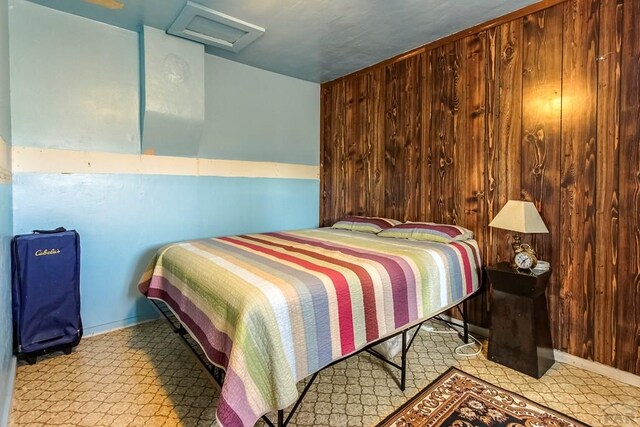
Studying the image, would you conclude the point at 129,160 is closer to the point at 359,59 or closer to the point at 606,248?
the point at 359,59

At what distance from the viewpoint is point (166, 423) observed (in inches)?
64.2

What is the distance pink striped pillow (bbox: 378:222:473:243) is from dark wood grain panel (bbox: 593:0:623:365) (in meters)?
0.85

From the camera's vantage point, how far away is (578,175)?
7.16 ft

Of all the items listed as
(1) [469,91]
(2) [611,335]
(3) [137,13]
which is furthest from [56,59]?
(2) [611,335]

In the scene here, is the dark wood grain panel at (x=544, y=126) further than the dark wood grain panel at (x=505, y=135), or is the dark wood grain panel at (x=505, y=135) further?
the dark wood grain panel at (x=505, y=135)

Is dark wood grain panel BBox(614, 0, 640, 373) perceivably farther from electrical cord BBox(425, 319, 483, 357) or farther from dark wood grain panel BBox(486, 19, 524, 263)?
electrical cord BBox(425, 319, 483, 357)

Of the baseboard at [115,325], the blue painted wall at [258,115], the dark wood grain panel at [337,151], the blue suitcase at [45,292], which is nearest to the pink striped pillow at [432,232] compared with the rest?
the dark wood grain panel at [337,151]

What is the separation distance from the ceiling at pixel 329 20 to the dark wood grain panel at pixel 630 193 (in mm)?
718

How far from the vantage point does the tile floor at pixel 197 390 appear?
1686mm

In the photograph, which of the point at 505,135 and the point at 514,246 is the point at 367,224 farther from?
the point at 505,135

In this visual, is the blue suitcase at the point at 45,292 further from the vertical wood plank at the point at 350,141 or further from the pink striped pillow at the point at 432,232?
the vertical wood plank at the point at 350,141

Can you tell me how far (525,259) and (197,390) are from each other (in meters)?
2.26

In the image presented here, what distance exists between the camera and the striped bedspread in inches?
49.4

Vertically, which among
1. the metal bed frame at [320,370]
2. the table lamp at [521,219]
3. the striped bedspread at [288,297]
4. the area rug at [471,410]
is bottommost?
the area rug at [471,410]
